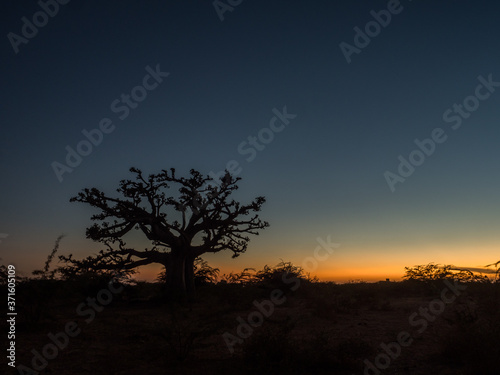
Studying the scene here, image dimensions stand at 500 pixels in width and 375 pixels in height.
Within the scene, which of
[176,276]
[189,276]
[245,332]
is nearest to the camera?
[245,332]

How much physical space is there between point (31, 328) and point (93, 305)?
6.03 m

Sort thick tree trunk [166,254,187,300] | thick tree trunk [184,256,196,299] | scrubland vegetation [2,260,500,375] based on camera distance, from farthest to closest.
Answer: thick tree trunk [184,256,196,299] < thick tree trunk [166,254,187,300] < scrubland vegetation [2,260,500,375]

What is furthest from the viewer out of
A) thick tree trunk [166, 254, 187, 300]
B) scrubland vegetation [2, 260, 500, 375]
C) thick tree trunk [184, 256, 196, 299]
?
thick tree trunk [184, 256, 196, 299]

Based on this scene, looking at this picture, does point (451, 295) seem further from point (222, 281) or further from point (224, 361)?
point (224, 361)

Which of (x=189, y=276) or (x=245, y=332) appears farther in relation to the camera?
(x=189, y=276)

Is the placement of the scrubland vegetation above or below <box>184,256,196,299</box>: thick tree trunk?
below

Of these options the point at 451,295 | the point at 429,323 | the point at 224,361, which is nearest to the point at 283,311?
the point at 429,323

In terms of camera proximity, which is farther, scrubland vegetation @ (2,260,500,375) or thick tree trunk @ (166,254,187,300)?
thick tree trunk @ (166,254,187,300)

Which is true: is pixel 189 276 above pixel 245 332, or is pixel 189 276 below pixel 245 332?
above

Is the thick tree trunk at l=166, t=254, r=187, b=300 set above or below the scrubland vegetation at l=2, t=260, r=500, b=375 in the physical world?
above

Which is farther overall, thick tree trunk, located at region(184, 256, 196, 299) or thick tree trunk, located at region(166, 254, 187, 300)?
thick tree trunk, located at region(184, 256, 196, 299)

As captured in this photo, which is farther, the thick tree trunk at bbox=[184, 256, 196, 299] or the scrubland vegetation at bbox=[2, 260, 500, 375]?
the thick tree trunk at bbox=[184, 256, 196, 299]

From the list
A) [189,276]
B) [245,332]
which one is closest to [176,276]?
[189,276]

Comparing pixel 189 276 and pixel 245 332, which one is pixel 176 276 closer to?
pixel 189 276
